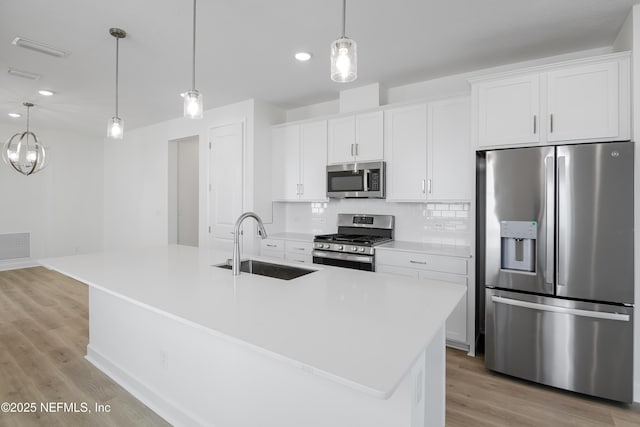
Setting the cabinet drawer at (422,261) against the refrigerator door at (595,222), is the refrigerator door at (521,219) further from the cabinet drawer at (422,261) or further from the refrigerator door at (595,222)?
the cabinet drawer at (422,261)

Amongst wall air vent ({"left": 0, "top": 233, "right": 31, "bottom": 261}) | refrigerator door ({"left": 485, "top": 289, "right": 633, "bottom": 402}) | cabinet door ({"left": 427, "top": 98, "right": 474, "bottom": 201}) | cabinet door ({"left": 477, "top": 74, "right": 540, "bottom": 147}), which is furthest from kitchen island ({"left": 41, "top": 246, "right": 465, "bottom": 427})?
wall air vent ({"left": 0, "top": 233, "right": 31, "bottom": 261})

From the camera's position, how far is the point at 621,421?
2074 mm

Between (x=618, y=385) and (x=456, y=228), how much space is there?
1.72 m

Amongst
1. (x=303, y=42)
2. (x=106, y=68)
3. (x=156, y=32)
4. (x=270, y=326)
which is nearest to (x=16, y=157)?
(x=106, y=68)

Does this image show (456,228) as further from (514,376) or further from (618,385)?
(618,385)

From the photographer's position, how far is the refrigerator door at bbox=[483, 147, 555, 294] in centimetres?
245

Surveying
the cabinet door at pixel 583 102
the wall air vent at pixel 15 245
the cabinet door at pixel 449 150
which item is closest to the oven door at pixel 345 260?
the cabinet door at pixel 449 150

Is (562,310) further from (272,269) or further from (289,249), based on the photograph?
(289,249)

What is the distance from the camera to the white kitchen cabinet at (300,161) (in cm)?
417

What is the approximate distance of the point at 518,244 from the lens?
8.45 ft

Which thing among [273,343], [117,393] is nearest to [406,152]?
[273,343]

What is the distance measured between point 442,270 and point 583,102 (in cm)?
165

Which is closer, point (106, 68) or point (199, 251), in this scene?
point (199, 251)

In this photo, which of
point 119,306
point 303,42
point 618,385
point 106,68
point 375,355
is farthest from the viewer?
point 106,68
